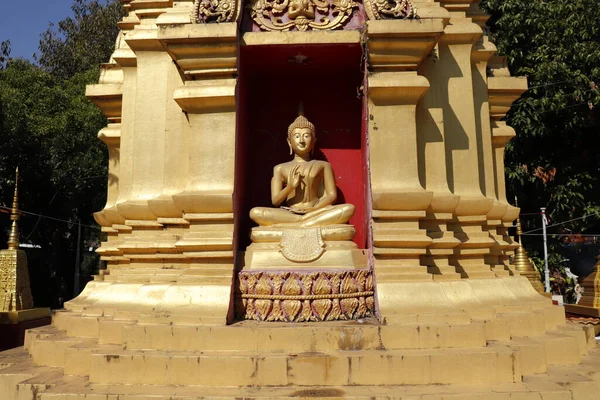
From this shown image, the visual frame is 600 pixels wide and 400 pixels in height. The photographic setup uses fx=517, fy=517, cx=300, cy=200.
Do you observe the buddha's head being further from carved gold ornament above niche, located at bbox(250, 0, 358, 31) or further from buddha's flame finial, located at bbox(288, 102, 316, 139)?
carved gold ornament above niche, located at bbox(250, 0, 358, 31)

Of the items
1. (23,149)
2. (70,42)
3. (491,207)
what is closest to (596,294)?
(491,207)

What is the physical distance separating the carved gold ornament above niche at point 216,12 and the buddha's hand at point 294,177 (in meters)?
2.09

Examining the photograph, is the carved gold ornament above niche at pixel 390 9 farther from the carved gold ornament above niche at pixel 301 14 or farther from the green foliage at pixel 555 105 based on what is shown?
the green foliage at pixel 555 105

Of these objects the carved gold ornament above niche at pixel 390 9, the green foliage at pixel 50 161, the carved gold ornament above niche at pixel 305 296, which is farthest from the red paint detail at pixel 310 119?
the green foliage at pixel 50 161

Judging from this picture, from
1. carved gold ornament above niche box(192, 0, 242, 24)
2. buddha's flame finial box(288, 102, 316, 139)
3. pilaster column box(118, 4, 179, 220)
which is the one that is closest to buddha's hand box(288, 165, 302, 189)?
buddha's flame finial box(288, 102, 316, 139)

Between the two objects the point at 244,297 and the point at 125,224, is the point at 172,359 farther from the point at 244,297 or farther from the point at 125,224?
the point at 125,224

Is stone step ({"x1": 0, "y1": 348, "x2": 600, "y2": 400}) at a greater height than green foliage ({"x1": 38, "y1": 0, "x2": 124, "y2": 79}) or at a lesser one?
lesser

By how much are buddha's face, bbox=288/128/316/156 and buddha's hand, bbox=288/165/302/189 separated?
33 cm

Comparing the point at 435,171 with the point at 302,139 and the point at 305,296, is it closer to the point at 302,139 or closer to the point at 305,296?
the point at 302,139

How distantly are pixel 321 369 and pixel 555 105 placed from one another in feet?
43.2

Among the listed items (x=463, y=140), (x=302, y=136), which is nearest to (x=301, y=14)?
(x=302, y=136)

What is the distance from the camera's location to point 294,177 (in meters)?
6.91

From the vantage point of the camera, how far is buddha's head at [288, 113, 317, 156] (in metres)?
7.07

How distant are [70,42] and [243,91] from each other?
21814 millimetres
